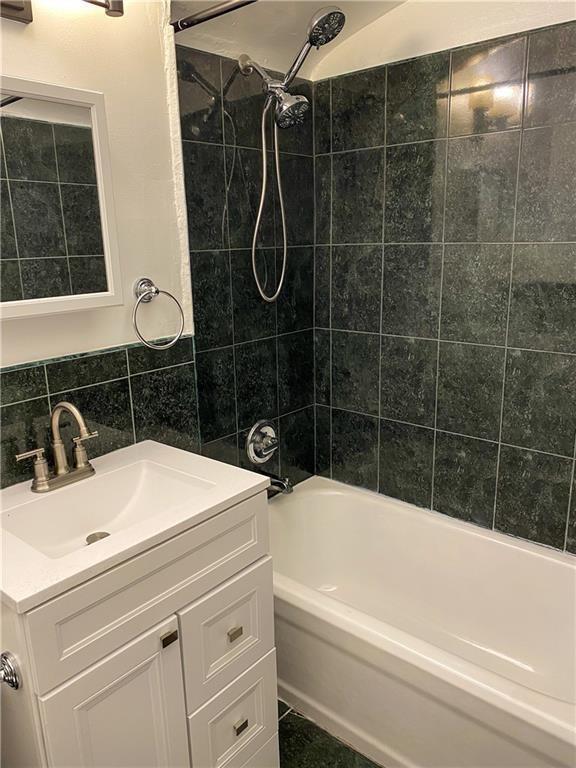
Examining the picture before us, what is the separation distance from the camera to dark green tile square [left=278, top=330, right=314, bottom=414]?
2.39 m

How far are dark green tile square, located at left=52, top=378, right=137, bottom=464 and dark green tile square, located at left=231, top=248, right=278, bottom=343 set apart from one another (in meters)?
0.52

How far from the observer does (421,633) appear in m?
2.12

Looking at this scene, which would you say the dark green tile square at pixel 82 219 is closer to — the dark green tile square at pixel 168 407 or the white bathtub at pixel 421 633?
the dark green tile square at pixel 168 407

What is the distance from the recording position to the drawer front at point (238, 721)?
4.58 ft

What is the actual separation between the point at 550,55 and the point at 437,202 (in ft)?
1.75

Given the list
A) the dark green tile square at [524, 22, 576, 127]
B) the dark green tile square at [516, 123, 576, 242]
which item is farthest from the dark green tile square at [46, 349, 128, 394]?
the dark green tile square at [524, 22, 576, 127]

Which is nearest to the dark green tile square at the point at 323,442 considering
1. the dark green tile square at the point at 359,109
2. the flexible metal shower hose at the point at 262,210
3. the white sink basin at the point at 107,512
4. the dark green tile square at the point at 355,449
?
the dark green tile square at the point at 355,449

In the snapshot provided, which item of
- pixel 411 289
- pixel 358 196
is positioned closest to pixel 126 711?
pixel 411 289

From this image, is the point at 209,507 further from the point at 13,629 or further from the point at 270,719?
the point at 270,719

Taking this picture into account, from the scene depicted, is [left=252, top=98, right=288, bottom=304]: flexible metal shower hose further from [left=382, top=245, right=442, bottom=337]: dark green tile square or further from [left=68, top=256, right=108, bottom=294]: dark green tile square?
[left=68, top=256, right=108, bottom=294]: dark green tile square

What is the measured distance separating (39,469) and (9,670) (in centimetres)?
49

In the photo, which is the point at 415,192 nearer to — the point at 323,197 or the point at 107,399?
the point at 323,197

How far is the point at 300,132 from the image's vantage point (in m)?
2.25

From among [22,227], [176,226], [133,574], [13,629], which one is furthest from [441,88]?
[13,629]
